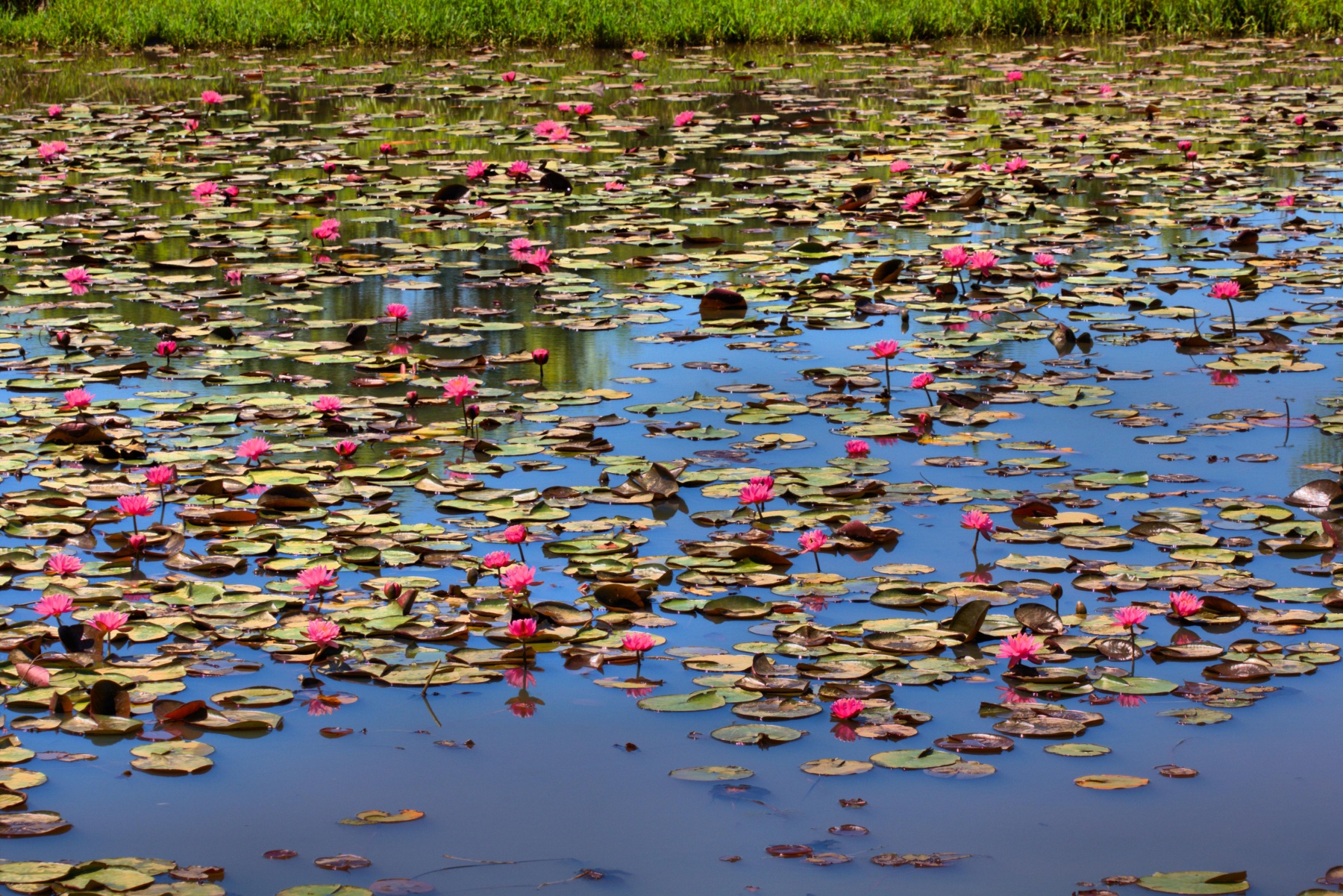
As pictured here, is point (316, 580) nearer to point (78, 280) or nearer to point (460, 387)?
point (460, 387)

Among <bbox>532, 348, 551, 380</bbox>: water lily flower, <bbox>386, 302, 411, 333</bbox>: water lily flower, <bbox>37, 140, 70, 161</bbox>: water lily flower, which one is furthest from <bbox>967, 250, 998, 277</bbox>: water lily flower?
<bbox>37, 140, 70, 161</bbox>: water lily flower

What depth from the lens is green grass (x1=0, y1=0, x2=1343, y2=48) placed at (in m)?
12.7

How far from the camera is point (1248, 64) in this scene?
10719 mm

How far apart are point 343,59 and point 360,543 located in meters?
10.1

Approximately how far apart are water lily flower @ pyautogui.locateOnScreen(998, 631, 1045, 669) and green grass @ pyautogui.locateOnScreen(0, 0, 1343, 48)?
11.0 metres

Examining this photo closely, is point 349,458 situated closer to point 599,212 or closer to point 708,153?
point 599,212

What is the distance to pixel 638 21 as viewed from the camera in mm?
12867

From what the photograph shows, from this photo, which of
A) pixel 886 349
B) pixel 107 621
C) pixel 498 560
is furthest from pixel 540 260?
pixel 107 621

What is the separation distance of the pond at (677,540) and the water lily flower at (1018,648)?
2 cm

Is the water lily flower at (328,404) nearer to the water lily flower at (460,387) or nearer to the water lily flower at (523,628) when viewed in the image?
the water lily flower at (460,387)

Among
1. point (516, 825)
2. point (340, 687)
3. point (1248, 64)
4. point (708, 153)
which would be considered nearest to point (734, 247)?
point (708, 153)

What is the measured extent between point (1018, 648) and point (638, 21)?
444 inches

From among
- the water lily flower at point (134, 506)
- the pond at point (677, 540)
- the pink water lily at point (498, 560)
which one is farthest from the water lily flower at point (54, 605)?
the pink water lily at point (498, 560)

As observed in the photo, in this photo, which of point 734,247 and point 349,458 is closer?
point 349,458
